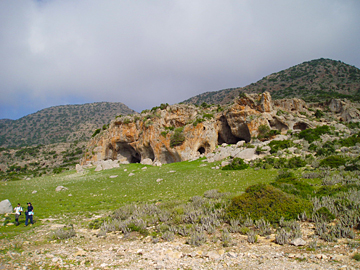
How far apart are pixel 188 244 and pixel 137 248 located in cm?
185

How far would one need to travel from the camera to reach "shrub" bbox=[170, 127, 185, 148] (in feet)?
130

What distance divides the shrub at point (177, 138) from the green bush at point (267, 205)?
98.6ft

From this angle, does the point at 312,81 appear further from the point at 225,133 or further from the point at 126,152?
the point at 126,152

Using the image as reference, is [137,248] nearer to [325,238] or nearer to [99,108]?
[325,238]

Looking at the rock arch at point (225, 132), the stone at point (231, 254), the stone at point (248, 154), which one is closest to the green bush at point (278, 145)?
the stone at point (248, 154)

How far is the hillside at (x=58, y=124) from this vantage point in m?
126

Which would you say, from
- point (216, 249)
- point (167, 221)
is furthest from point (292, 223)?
point (167, 221)

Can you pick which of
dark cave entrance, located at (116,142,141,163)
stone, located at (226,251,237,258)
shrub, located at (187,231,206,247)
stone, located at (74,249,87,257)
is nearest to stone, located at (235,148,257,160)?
shrub, located at (187,231,206,247)

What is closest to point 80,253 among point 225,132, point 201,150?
point 201,150

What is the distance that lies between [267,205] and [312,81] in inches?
4203

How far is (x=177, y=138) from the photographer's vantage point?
39.9m

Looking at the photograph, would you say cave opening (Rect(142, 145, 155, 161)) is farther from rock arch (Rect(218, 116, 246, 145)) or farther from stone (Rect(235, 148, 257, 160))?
stone (Rect(235, 148, 257, 160))

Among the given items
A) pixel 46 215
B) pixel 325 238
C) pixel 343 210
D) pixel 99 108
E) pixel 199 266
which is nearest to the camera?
pixel 199 266

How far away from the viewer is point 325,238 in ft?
20.8
